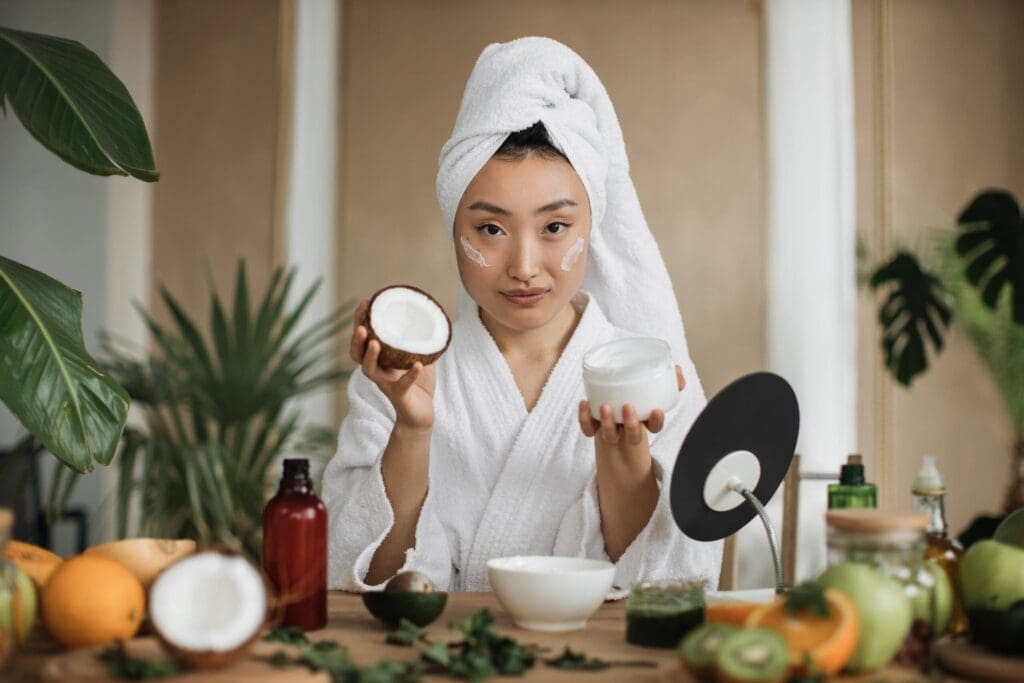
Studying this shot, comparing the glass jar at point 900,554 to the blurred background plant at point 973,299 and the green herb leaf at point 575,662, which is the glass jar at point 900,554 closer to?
the green herb leaf at point 575,662

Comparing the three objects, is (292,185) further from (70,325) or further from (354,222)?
(70,325)

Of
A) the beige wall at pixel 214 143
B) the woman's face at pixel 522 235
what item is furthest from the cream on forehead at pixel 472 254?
the beige wall at pixel 214 143

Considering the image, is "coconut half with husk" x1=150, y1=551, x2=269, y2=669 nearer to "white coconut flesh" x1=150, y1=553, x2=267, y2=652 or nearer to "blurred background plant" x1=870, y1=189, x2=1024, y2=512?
"white coconut flesh" x1=150, y1=553, x2=267, y2=652

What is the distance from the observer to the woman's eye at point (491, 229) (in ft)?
5.08

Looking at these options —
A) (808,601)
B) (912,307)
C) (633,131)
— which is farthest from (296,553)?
(633,131)

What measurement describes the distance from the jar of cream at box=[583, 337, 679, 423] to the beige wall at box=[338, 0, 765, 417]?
295 cm

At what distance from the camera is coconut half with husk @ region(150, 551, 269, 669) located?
845 millimetres

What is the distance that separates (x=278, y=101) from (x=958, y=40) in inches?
116

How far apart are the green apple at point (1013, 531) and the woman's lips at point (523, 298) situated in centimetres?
73

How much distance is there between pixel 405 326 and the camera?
1.27 metres

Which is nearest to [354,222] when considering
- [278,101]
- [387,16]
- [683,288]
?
[278,101]

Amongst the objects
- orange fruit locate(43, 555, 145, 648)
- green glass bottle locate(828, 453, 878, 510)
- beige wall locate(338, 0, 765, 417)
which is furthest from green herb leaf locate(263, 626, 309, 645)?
beige wall locate(338, 0, 765, 417)

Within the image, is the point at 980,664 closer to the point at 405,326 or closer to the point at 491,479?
the point at 405,326

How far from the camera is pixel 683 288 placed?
4188mm
